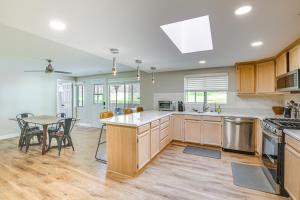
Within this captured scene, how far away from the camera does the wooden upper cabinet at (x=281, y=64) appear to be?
9.90 feet

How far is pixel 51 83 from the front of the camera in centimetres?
645

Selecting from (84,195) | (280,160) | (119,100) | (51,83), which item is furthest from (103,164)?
(51,83)

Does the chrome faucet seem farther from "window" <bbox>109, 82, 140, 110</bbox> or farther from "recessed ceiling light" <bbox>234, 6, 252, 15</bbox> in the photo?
"recessed ceiling light" <bbox>234, 6, 252, 15</bbox>

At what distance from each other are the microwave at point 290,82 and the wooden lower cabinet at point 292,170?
0.88 m

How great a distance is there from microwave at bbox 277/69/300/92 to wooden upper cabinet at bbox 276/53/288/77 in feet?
0.69

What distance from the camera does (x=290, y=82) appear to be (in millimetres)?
2619

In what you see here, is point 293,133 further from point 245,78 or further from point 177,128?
point 177,128

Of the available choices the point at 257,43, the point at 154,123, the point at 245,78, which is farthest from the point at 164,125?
the point at 257,43

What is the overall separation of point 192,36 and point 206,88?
215cm

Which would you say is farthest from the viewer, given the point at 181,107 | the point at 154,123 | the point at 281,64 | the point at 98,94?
the point at 98,94

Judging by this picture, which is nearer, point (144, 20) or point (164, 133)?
point (144, 20)

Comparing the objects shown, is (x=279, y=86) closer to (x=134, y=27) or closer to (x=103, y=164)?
(x=134, y=27)

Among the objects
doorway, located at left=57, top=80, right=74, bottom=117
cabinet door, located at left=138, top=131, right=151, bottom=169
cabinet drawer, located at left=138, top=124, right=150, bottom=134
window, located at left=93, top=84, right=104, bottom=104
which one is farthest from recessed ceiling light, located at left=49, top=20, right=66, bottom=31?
doorway, located at left=57, top=80, right=74, bottom=117

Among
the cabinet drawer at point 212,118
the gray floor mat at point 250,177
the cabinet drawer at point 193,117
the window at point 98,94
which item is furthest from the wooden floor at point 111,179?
the window at point 98,94
